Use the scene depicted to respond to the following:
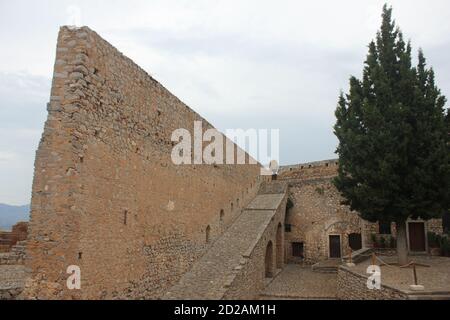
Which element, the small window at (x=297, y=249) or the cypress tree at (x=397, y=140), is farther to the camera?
the small window at (x=297, y=249)

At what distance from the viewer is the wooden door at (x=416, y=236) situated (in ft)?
58.8

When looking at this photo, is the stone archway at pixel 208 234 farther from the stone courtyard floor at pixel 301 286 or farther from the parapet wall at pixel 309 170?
the parapet wall at pixel 309 170

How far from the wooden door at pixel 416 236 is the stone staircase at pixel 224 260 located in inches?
269

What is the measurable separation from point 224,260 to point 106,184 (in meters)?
6.26

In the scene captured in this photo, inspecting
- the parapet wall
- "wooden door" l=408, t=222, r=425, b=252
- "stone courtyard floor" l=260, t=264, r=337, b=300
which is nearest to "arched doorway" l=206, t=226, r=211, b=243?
"stone courtyard floor" l=260, t=264, r=337, b=300

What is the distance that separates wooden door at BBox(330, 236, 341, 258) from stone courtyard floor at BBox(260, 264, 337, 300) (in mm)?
2319

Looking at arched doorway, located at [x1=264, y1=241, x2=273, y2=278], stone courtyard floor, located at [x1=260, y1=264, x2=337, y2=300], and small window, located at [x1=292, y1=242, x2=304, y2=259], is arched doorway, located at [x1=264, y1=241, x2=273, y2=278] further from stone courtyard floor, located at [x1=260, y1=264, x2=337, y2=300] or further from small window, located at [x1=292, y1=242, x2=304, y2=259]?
small window, located at [x1=292, y1=242, x2=304, y2=259]

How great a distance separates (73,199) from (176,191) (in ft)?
15.9

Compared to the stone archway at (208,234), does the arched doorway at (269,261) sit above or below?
below

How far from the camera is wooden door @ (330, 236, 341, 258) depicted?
66.9ft

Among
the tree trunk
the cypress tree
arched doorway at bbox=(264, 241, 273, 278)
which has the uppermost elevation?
the cypress tree

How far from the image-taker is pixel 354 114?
13664 mm

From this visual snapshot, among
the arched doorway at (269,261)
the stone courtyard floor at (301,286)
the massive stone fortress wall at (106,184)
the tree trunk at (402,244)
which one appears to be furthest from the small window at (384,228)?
the massive stone fortress wall at (106,184)

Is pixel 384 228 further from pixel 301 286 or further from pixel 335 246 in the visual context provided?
pixel 301 286
